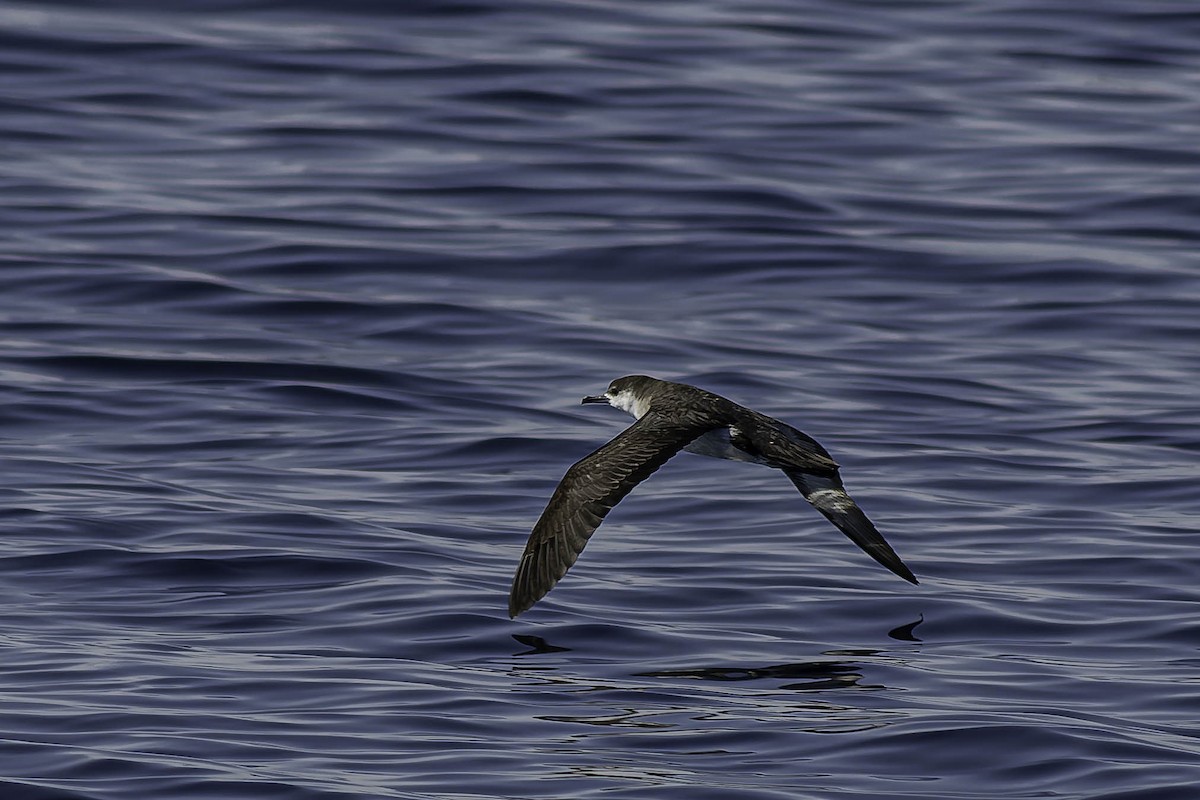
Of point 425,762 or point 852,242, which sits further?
point 852,242

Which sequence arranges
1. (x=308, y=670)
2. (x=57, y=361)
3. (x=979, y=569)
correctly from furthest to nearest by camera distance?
1. (x=57, y=361)
2. (x=979, y=569)
3. (x=308, y=670)

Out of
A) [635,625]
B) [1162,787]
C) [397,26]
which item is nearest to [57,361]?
[635,625]

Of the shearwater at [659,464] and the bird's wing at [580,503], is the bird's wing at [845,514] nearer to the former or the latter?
the shearwater at [659,464]

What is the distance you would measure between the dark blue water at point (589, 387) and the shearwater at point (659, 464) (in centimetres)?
27

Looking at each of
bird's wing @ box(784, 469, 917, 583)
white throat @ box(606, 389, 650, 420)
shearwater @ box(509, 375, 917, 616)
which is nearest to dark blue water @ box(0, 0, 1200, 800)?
bird's wing @ box(784, 469, 917, 583)

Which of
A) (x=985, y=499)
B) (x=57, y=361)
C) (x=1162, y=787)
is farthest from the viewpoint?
(x=57, y=361)

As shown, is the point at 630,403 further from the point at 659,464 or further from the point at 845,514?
the point at 659,464

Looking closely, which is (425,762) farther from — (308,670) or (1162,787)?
(1162,787)

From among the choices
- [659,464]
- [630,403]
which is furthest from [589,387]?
[659,464]

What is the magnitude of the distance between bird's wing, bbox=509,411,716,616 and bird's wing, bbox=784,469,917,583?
2.85 ft

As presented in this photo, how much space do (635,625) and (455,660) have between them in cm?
89

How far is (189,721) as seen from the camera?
22.1ft

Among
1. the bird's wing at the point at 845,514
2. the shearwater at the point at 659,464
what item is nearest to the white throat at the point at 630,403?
the shearwater at the point at 659,464

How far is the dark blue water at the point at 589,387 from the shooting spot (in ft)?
22.4
